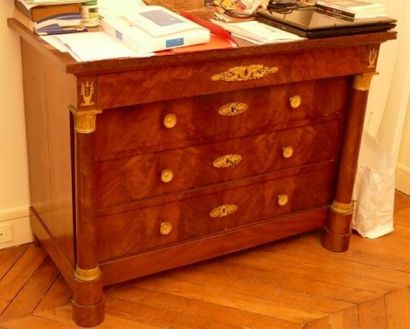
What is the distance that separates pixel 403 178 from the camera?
119 inches

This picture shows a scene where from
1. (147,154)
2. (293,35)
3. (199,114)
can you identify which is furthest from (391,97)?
(147,154)

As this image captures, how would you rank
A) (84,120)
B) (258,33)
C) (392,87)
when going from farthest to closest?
Answer: (392,87) → (258,33) → (84,120)

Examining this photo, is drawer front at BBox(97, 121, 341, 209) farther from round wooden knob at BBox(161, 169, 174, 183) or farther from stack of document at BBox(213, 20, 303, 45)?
stack of document at BBox(213, 20, 303, 45)

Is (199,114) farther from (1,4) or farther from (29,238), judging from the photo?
(29,238)

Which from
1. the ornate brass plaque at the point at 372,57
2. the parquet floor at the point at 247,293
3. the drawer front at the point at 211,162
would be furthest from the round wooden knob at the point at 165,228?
the ornate brass plaque at the point at 372,57

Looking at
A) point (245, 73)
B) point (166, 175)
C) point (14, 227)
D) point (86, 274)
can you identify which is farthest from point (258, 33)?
point (14, 227)

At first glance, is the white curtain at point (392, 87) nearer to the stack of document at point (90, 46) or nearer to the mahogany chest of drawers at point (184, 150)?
the mahogany chest of drawers at point (184, 150)

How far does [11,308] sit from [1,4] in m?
0.97

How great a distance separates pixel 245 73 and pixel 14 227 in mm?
1040

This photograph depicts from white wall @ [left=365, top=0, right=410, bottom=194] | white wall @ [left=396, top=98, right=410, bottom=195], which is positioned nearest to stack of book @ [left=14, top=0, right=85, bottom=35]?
white wall @ [left=365, top=0, right=410, bottom=194]

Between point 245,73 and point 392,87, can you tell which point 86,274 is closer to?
point 245,73

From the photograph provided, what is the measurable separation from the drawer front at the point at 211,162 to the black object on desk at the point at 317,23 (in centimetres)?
36

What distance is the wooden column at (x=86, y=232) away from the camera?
5.85 feet

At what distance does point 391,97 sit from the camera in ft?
8.77
